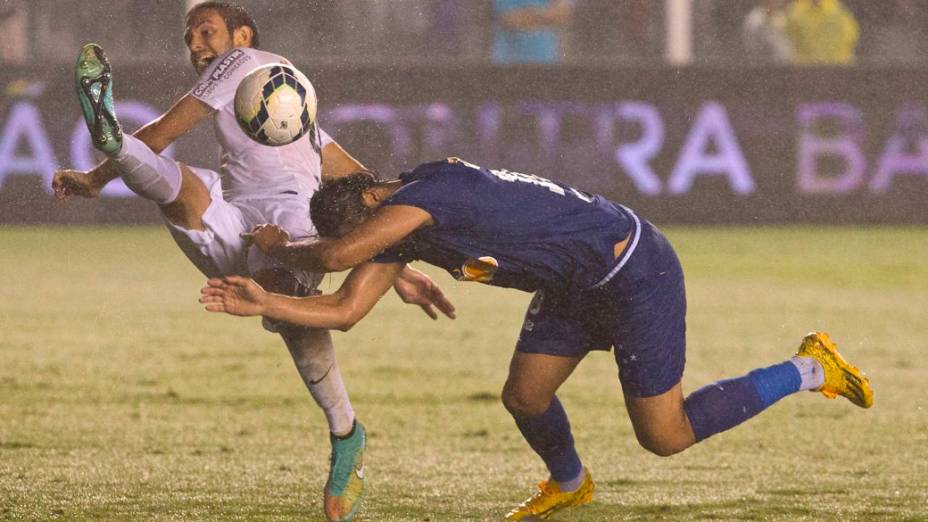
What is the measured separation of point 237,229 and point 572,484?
153 centimetres

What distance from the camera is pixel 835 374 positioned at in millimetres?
6117

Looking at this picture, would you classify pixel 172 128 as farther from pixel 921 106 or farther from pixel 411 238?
pixel 921 106

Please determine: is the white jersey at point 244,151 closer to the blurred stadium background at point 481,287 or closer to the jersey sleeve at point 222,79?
the jersey sleeve at point 222,79

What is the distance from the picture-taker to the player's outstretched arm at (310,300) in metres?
4.86

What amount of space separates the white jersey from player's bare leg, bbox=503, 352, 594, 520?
3.60 feet

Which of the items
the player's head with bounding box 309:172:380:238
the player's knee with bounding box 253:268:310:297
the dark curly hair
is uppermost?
the dark curly hair

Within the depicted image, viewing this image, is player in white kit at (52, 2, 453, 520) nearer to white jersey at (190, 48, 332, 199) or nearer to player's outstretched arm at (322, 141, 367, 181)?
white jersey at (190, 48, 332, 199)

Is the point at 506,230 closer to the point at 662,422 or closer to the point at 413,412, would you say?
the point at 662,422

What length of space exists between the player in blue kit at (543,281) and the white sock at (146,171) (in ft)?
1.43

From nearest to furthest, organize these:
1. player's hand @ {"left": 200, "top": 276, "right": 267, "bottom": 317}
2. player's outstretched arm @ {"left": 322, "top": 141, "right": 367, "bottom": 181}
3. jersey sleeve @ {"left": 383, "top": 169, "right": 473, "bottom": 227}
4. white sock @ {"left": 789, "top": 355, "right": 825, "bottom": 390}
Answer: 1. player's hand @ {"left": 200, "top": 276, "right": 267, "bottom": 317}
2. jersey sleeve @ {"left": 383, "top": 169, "right": 473, "bottom": 227}
3. white sock @ {"left": 789, "top": 355, "right": 825, "bottom": 390}
4. player's outstretched arm @ {"left": 322, "top": 141, "right": 367, "bottom": 181}

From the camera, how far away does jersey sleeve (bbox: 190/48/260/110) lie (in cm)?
586

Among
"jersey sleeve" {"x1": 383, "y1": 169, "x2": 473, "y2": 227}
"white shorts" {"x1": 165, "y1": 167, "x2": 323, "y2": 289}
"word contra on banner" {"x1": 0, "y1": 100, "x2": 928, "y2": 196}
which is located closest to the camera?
"jersey sleeve" {"x1": 383, "y1": 169, "x2": 473, "y2": 227}

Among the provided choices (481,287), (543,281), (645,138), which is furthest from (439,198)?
(645,138)

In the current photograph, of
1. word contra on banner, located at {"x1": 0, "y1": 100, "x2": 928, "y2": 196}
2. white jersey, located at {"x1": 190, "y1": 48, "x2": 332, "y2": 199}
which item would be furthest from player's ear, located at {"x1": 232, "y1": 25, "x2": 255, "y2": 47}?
word contra on banner, located at {"x1": 0, "y1": 100, "x2": 928, "y2": 196}
